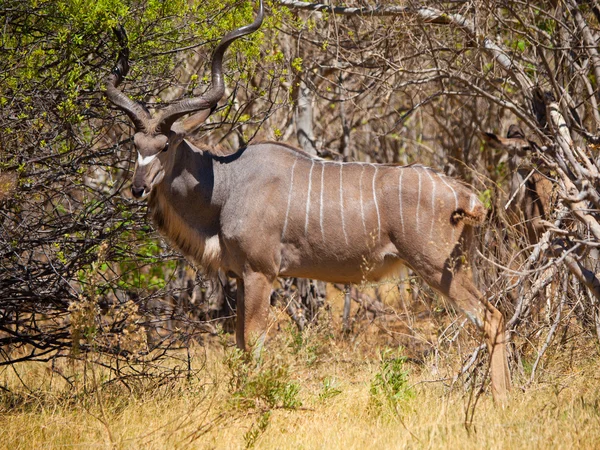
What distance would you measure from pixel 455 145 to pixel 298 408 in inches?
185

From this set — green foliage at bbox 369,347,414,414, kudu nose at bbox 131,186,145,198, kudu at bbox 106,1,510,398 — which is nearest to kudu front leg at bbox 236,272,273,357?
kudu at bbox 106,1,510,398

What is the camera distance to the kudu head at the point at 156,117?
424cm

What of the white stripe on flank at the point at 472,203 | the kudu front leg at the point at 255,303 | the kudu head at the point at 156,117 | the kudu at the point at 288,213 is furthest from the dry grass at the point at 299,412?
the kudu head at the point at 156,117

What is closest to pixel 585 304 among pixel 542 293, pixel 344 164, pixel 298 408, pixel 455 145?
pixel 542 293

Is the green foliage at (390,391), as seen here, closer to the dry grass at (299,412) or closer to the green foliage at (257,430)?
the dry grass at (299,412)

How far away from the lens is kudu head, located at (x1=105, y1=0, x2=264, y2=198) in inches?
167

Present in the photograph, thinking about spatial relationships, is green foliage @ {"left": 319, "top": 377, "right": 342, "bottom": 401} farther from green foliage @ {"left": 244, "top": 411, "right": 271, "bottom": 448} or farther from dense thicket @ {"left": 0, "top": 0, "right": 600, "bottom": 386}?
dense thicket @ {"left": 0, "top": 0, "right": 600, "bottom": 386}

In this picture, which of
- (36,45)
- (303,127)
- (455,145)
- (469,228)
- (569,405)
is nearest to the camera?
(569,405)

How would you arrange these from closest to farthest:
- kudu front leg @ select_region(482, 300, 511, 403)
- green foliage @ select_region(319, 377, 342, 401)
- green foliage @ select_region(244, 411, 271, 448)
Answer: green foliage @ select_region(244, 411, 271, 448)
green foliage @ select_region(319, 377, 342, 401)
kudu front leg @ select_region(482, 300, 511, 403)

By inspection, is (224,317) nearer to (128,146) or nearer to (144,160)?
(144,160)

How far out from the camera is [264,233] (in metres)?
4.59

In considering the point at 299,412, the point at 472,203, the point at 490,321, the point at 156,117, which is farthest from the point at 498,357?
the point at 156,117

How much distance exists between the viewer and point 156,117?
448 cm

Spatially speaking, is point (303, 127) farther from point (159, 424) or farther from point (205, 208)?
point (159, 424)
